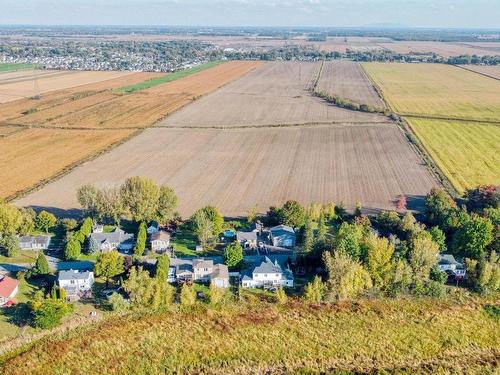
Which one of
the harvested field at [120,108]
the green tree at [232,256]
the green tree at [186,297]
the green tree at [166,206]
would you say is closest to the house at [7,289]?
the green tree at [186,297]

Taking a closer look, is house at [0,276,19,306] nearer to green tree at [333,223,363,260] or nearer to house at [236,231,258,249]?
house at [236,231,258,249]

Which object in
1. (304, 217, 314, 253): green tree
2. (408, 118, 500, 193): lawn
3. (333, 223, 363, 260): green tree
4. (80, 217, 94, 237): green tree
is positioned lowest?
(80, 217, 94, 237): green tree

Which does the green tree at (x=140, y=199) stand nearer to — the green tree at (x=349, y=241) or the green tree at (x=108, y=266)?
the green tree at (x=108, y=266)

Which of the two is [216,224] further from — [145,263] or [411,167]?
[411,167]

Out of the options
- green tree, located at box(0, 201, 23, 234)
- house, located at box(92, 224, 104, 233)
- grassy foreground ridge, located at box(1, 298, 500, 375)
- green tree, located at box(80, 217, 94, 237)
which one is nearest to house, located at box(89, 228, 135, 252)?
green tree, located at box(80, 217, 94, 237)

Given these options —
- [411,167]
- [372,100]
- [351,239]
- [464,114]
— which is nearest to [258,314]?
[351,239]

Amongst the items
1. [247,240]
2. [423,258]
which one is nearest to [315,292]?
[423,258]

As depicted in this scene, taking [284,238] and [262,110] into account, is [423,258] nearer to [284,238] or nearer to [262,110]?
[284,238]
